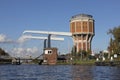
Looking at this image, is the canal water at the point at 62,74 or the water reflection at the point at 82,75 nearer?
the water reflection at the point at 82,75

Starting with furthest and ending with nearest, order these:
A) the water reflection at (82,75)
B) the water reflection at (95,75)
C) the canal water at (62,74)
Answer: the canal water at (62,74), the water reflection at (95,75), the water reflection at (82,75)


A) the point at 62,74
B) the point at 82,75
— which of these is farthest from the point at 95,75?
the point at 62,74

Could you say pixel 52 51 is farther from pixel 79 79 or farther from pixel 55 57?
pixel 79 79

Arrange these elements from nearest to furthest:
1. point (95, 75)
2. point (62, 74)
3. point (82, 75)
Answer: point (82, 75) → point (95, 75) → point (62, 74)

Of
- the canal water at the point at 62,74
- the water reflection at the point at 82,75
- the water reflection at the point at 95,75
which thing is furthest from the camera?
the canal water at the point at 62,74

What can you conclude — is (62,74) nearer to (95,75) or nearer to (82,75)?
(82,75)

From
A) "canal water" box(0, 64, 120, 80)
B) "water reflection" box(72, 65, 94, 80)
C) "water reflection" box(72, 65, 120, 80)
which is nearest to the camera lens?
"water reflection" box(72, 65, 94, 80)

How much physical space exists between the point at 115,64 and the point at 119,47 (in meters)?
11.4

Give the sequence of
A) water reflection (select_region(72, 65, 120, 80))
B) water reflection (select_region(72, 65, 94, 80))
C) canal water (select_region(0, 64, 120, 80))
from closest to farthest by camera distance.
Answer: water reflection (select_region(72, 65, 94, 80)) → water reflection (select_region(72, 65, 120, 80)) → canal water (select_region(0, 64, 120, 80))

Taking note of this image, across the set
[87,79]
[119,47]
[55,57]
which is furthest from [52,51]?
[87,79]

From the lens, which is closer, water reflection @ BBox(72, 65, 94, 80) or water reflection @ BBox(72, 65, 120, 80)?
water reflection @ BBox(72, 65, 94, 80)

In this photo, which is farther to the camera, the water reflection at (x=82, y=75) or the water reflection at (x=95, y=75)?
the water reflection at (x=95, y=75)

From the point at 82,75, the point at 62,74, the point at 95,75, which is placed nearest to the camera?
the point at 82,75

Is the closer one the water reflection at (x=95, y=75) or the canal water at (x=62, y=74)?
the water reflection at (x=95, y=75)
